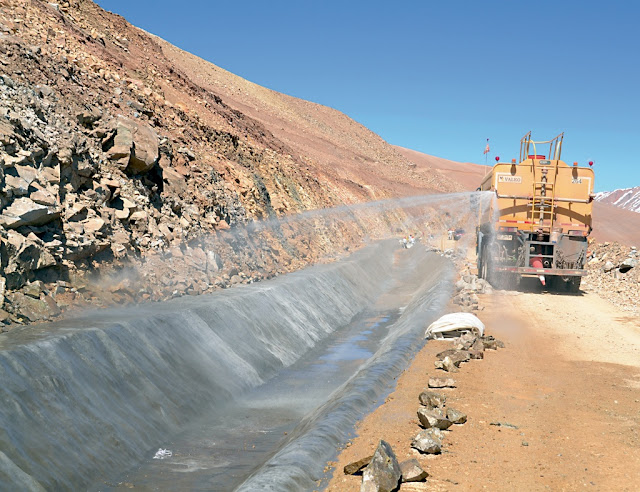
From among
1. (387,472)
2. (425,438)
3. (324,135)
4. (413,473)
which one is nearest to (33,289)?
(425,438)

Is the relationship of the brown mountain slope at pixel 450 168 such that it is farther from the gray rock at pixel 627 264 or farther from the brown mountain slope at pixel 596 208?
the gray rock at pixel 627 264

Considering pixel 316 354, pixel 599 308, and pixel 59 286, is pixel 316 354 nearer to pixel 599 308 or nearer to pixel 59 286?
pixel 59 286

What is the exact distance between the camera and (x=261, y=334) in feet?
44.4

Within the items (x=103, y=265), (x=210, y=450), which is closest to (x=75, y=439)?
(x=210, y=450)

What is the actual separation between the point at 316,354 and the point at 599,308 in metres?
7.89

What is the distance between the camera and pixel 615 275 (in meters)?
22.2

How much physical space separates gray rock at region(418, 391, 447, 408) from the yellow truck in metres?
11.6

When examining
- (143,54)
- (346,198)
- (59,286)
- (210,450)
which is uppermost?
(143,54)

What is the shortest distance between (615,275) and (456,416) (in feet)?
57.9

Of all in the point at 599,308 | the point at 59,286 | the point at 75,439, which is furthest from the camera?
the point at 599,308

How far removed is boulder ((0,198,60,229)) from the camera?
9.70 m

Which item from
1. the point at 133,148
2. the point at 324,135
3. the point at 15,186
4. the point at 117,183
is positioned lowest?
the point at 15,186

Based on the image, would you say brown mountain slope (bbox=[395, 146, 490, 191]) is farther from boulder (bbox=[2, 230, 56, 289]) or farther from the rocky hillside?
boulder (bbox=[2, 230, 56, 289])

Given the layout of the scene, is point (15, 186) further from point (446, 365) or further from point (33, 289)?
point (446, 365)
